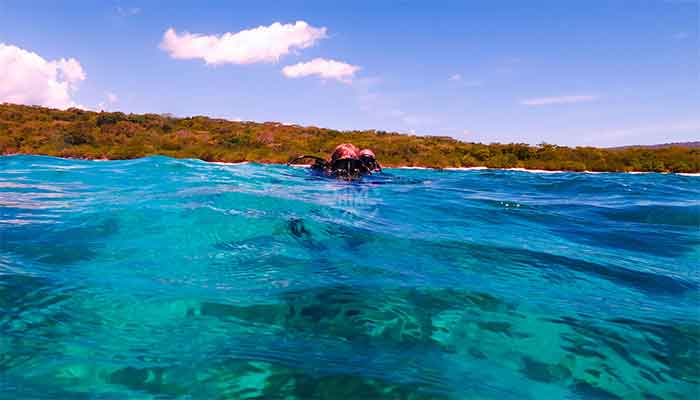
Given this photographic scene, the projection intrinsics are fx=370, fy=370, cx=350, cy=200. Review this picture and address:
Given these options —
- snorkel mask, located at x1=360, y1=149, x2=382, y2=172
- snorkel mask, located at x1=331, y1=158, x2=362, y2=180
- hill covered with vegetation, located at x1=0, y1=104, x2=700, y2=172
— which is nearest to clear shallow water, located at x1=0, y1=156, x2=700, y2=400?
snorkel mask, located at x1=331, y1=158, x2=362, y2=180

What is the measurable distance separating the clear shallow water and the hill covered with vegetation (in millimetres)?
22308

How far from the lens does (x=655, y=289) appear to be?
3.64m

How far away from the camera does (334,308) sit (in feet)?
9.53

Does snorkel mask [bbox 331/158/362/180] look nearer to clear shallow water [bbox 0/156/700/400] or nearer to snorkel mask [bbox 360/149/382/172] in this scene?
snorkel mask [bbox 360/149/382/172]

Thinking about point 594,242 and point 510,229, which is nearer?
point 594,242

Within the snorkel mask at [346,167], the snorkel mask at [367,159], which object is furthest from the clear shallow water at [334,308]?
the snorkel mask at [367,159]

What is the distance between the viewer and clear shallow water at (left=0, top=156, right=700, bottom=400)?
2043mm

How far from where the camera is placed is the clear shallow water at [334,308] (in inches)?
80.4

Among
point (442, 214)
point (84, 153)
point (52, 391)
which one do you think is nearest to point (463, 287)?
point (52, 391)

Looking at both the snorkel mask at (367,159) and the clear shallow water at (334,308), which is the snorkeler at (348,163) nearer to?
the snorkel mask at (367,159)

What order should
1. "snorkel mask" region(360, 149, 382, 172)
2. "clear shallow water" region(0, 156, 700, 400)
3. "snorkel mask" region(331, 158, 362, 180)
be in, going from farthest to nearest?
1. "snorkel mask" region(360, 149, 382, 172)
2. "snorkel mask" region(331, 158, 362, 180)
3. "clear shallow water" region(0, 156, 700, 400)

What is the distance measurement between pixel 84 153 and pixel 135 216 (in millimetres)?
25776

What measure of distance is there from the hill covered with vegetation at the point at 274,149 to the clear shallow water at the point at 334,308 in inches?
878

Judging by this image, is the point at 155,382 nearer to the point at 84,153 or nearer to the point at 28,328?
the point at 28,328
